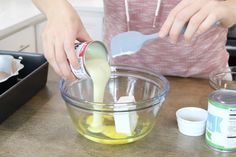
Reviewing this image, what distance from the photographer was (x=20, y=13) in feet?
6.24

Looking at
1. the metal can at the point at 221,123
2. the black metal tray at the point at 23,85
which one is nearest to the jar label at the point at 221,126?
the metal can at the point at 221,123

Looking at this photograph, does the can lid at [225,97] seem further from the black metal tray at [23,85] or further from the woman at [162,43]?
the black metal tray at [23,85]

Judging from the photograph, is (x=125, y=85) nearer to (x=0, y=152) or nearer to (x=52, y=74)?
(x=52, y=74)

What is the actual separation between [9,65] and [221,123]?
55cm

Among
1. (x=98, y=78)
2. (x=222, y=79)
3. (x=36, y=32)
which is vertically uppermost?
(x=98, y=78)

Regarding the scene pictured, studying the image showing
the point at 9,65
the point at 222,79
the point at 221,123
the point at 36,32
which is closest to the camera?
the point at 221,123

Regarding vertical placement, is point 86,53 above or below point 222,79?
above

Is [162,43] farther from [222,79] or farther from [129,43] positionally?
[129,43]

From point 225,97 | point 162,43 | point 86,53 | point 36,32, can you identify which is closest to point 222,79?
point 162,43

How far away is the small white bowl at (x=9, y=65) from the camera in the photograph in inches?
36.7

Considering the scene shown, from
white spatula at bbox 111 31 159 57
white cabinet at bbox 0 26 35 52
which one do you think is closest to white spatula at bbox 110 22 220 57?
white spatula at bbox 111 31 159 57

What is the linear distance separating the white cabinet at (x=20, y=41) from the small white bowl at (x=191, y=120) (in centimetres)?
115

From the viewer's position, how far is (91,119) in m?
0.78

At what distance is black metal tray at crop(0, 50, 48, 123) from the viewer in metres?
0.81
